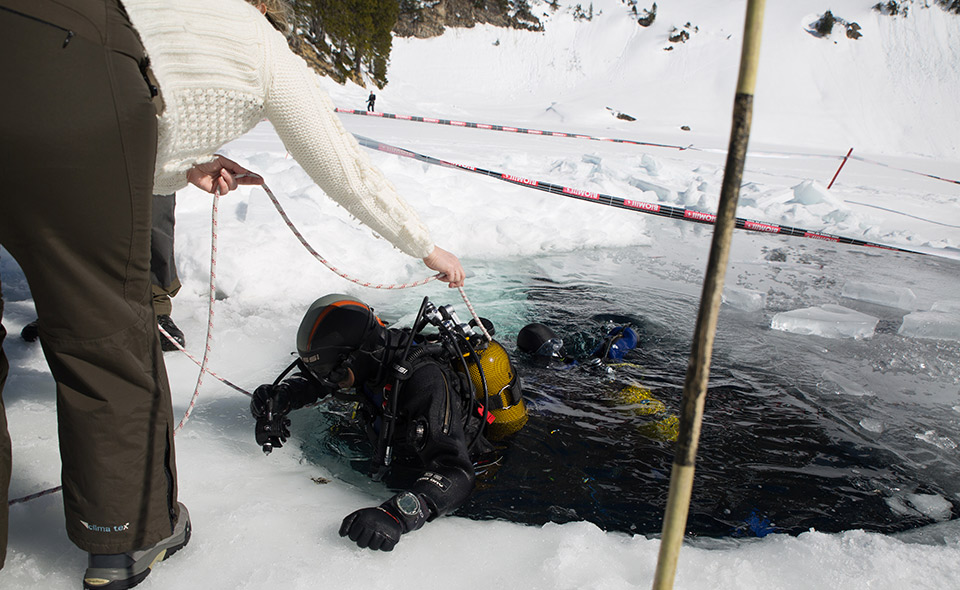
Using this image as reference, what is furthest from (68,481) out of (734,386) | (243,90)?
(734,386)

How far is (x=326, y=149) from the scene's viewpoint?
1.33 metres

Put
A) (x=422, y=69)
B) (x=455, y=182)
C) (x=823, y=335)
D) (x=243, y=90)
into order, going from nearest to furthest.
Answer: (x=243, y=90)
(x=823, y=335)
(x=455, y=182)
(x=422, y=69)

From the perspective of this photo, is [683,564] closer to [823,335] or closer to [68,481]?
[68,481]

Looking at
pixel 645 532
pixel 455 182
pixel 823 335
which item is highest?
pixel 455 182

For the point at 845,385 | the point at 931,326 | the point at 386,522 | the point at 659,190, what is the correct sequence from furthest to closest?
the point at 659,190, the point at 931,326, the point at 845,385, the point at 386,522

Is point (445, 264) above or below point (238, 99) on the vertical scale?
below

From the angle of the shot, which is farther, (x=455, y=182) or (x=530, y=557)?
(x=455, y=182)

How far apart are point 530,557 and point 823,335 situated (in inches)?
122

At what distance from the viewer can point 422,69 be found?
4606 cm

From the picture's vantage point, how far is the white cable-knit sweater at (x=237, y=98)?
44.4 inches

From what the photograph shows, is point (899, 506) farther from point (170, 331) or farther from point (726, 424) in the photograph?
point (170, 331)

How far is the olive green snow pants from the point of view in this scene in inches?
37.8

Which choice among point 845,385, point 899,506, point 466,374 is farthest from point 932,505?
point 466,374

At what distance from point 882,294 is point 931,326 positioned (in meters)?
0.81
